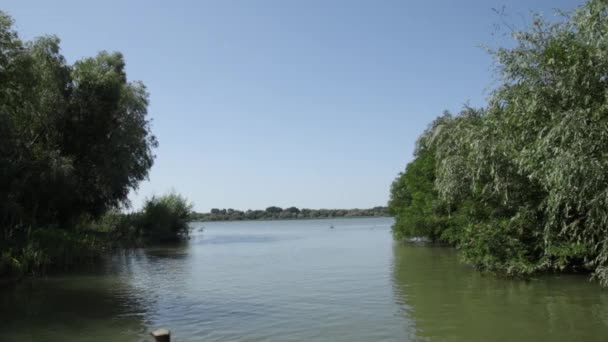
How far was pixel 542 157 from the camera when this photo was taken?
14.3 m

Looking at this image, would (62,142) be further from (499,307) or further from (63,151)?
(499,307)

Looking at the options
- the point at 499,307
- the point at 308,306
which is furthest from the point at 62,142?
the point at 499,307

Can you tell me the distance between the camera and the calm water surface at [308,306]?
12445 mm

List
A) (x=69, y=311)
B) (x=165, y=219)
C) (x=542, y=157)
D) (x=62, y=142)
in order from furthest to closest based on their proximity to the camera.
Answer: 1. (x=165, y=219)
2. (x=62, y=142)
3. (x=69, y=311)
4. (x=542, y=157)

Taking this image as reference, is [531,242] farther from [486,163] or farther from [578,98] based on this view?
[578,98]

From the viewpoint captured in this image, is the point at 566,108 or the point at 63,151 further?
the point at 63,151

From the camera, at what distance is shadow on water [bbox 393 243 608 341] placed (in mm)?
11977

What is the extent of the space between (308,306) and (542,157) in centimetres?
780

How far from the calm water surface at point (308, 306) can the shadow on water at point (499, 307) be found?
0.03 m

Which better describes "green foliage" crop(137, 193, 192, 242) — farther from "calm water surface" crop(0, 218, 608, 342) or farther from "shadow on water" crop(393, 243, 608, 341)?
"shadow on water" crop(393, 243, 608, 341)

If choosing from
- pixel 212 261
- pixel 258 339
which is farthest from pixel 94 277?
pixel 258 339

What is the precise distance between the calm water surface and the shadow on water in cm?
3

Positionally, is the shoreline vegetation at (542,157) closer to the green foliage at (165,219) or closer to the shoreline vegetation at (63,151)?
the shoreline vegetation at (63,151)

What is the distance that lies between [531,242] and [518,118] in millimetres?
6811
